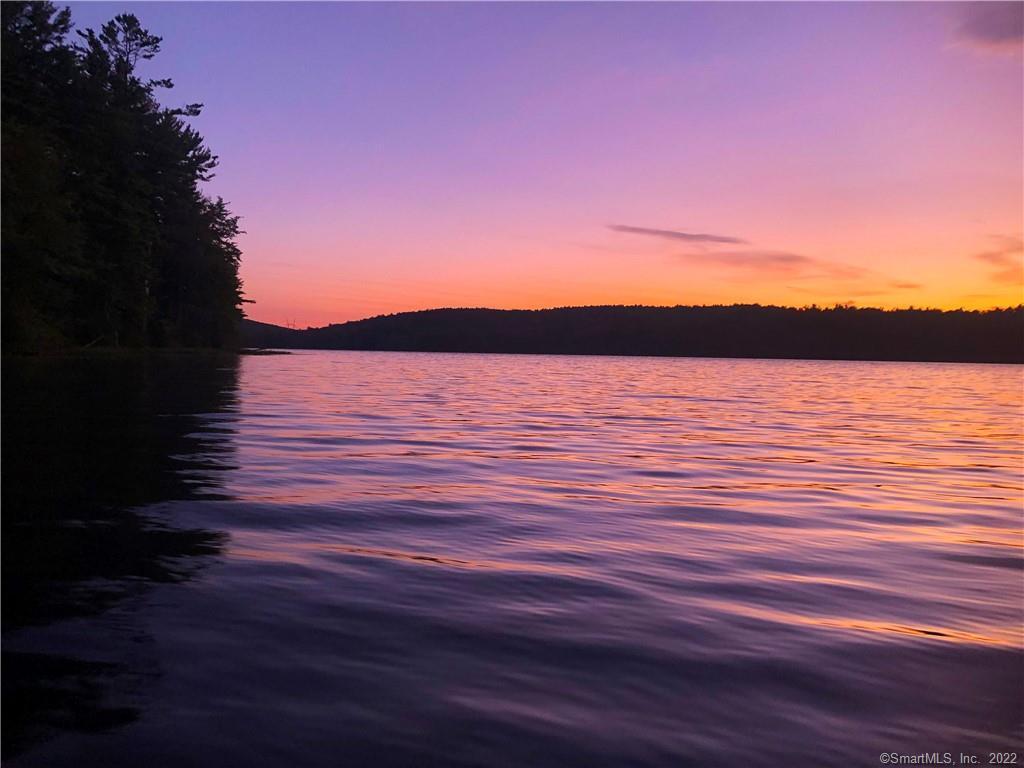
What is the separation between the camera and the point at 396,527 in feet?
28.3

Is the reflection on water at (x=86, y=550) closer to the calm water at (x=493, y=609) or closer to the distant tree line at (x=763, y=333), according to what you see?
the calm water at (x=493, y=609)

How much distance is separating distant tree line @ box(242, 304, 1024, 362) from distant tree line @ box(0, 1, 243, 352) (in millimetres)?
72690

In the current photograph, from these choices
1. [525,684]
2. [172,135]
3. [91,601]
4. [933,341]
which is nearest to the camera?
[525,684]

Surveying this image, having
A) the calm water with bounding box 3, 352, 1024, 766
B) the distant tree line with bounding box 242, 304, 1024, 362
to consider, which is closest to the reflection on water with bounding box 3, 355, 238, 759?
the calm water with bounding box 3, 352, 1024, 766

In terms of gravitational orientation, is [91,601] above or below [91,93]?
below

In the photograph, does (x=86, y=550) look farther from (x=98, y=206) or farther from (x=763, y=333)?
(x=763, y=333)

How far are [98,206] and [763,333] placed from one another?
461ft

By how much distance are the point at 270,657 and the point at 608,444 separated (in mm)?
12451

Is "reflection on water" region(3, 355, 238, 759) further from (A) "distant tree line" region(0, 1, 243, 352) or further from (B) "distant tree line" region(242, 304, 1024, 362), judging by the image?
(B) "distant tree line" region(242, 304, 1024, 362)

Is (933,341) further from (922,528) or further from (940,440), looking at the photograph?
(922,528)

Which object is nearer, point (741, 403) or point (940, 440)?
point (940, 440)

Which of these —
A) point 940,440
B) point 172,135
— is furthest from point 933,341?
point 940,440

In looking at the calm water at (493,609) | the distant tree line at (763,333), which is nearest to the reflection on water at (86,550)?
the calm water at (493,609)

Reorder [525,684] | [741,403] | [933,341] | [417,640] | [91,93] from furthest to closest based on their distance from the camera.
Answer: [933,341] → [91,93] → [741,403] → [417,640] → [525,684]
